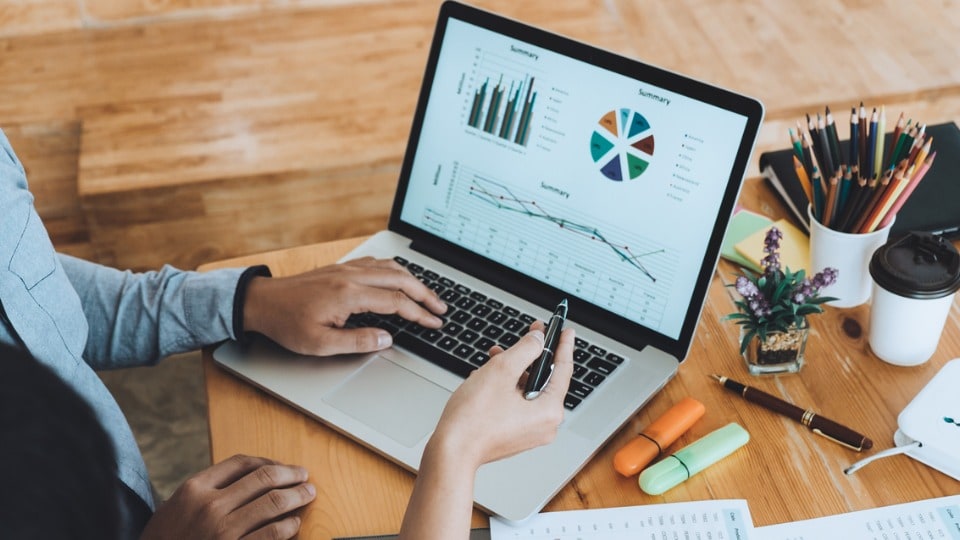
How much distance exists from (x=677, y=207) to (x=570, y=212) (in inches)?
5.0

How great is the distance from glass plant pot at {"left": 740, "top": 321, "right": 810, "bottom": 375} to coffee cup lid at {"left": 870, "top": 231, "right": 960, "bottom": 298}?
97 millimetres

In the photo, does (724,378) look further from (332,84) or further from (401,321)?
(332,84)

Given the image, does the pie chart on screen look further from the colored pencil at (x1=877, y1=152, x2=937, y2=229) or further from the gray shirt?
the gray shirt

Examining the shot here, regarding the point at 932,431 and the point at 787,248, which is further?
the point at 787,248

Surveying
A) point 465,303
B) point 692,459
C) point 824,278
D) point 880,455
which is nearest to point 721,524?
point 692,459

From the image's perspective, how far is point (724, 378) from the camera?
105cm

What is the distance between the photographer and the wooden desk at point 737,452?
931 mm

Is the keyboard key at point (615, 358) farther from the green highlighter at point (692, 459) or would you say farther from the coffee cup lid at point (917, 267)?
the coffee cup lid at point (917, 267)

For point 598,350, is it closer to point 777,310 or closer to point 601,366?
point 601,366

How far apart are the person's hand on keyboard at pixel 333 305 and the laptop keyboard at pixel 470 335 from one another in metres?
0.02

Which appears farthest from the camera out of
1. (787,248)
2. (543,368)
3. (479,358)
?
(787,248)

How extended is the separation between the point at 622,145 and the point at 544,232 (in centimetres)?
14

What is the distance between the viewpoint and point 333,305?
1074 millimetres

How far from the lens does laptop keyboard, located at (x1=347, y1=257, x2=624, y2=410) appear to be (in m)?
1.05
